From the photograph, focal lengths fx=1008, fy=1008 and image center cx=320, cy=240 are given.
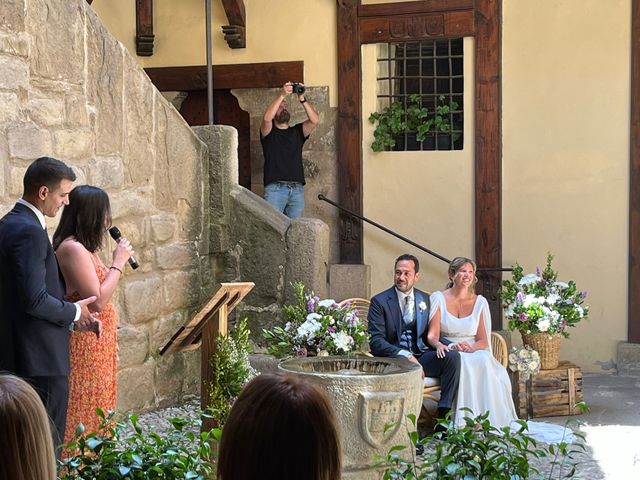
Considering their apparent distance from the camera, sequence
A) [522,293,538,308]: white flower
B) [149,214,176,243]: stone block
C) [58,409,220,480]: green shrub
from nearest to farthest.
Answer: [58,409,220,480]: green shrub
[149,214,176,243]: stone block
[522,293,538,308]: white flower

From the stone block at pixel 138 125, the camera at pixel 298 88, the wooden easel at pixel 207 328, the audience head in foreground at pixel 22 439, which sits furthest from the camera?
the camera at pixel 298 88

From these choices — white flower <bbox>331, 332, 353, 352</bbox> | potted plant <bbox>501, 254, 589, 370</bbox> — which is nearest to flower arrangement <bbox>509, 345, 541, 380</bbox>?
potted plant <bbox>501, 254, 589, 370</bbox>

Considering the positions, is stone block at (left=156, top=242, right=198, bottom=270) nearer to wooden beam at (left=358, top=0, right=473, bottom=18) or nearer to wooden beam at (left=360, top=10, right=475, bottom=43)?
wooden beam at (left=360, top=10, right=475, bottom=43)

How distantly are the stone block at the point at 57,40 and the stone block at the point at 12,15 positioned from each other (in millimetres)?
56

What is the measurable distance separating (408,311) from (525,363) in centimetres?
102

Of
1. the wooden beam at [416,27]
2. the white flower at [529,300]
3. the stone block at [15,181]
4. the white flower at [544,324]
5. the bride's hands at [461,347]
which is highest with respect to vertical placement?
the wooden beam at [416,27]

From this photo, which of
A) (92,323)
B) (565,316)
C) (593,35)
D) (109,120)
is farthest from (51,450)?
(593,35)

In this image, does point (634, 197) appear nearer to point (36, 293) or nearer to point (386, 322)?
point (386, 322)

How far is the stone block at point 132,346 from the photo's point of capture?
621 centimetres

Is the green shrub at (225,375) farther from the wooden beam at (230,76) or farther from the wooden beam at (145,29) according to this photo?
the wooden beam at (145,29)

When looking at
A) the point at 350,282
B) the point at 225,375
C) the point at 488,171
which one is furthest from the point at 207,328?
the point at 488,171

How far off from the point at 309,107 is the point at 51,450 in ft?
25.7

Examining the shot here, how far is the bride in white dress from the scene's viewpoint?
6434 mm

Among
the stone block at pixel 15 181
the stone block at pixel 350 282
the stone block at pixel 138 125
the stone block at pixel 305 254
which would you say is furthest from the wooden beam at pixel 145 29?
the stone block at pixel 15 181
